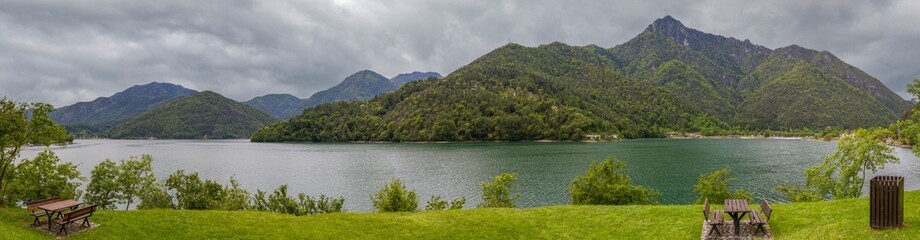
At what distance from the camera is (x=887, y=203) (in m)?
15.5

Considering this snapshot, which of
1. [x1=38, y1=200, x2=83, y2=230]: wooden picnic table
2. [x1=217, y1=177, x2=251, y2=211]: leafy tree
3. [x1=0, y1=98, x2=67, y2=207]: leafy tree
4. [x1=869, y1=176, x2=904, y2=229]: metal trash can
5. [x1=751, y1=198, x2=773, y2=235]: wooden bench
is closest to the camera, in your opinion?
[x1=869, y1=176, x2=904, y2=229]: metal trash can

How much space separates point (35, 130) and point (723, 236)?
35.9m

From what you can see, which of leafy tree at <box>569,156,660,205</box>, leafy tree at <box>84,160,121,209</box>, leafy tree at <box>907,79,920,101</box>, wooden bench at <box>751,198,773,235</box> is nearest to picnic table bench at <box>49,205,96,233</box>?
wooden bench at <box>751,198,773,235</box>

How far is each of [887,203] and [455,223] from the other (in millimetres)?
16664

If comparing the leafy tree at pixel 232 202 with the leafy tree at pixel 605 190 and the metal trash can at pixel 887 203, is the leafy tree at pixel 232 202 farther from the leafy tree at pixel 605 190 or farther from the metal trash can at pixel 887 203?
the metal trash can at pixel 887 203

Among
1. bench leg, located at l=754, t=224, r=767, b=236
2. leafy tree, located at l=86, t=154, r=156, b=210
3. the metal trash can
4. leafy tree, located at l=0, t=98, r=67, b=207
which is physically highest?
leafy tree, located at l=0, t=98, r=67, b=207

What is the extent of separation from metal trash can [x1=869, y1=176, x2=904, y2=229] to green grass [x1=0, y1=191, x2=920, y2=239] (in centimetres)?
217

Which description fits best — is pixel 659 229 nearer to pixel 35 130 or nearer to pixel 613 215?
pixel 613 215

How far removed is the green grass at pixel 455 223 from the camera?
20.2 m

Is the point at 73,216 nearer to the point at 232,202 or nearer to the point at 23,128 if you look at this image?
the point at 23,128

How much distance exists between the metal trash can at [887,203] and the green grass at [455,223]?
2169 mm

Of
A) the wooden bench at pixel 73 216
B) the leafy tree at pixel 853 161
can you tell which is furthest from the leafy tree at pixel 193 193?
the leafy tree at pixel 853 161

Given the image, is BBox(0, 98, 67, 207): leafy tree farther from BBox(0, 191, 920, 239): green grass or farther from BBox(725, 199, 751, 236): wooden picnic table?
BBox(725, 199, 751, 236): wooden picnic table

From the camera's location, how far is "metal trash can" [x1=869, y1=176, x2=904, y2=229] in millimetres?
15445
